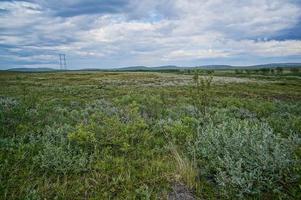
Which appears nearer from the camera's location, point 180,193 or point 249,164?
point 180,193

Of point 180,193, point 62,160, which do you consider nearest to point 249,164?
point 180,193

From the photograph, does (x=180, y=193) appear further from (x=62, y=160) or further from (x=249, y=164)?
(x=62, y=160)

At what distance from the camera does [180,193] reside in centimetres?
521

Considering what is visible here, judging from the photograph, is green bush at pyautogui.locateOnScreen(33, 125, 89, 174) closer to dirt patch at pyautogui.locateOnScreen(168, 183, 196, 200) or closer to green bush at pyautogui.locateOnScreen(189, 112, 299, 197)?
dirt patch at pyautogui.locateOnScreen(168, 183, 196, 200)

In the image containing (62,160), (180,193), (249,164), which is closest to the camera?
(180,193)

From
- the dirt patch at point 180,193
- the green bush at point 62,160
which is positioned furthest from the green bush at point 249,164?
the green bush at point 62,160

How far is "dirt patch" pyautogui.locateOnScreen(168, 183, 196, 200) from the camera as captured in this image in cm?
509

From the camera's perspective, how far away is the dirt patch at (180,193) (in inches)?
201

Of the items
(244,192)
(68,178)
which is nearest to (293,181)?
(244,192)

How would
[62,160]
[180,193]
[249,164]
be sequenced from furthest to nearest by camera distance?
1. [62,160]
2. [249,164]
3. [180,193]

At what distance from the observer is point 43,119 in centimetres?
1070

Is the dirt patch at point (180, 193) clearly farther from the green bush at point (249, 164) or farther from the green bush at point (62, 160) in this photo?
the green bush at point (62, 160)

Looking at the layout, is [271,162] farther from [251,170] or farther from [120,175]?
[120,175]

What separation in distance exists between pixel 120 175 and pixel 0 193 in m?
2.16
